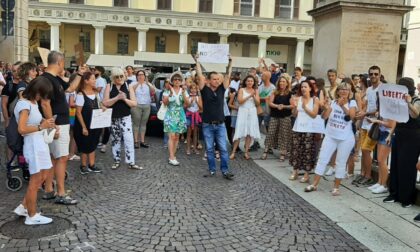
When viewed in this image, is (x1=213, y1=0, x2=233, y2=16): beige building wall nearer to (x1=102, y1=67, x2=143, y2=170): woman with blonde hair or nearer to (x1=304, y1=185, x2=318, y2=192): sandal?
(x1=102, y1=67, x2=143, y2=170): woman with blonde hair

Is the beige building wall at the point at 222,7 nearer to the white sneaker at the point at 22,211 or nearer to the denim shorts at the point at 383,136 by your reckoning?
the denim shorts at the point at 383,136

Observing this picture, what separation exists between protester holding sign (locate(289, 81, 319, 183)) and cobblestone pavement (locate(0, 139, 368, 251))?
546 millimetres

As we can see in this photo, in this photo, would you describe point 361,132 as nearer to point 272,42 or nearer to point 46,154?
point 46,154

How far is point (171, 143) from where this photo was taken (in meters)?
8.87

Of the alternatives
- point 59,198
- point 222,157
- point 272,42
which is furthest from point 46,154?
point 272,42

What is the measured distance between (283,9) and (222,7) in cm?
591

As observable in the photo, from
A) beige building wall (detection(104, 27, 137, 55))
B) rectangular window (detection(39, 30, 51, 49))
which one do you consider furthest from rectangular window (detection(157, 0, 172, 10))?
rectangular window (detection(39, 30, 51, 49))

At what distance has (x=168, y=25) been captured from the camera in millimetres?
38938

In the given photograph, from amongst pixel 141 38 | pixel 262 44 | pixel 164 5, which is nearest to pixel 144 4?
pixel 164 5

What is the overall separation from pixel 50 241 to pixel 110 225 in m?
0.75

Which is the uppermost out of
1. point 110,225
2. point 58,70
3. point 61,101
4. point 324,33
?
point 324,33

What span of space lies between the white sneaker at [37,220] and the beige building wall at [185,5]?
3573cm

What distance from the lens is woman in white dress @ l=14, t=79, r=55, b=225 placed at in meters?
5.03

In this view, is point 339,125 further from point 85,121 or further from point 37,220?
point 37,220
